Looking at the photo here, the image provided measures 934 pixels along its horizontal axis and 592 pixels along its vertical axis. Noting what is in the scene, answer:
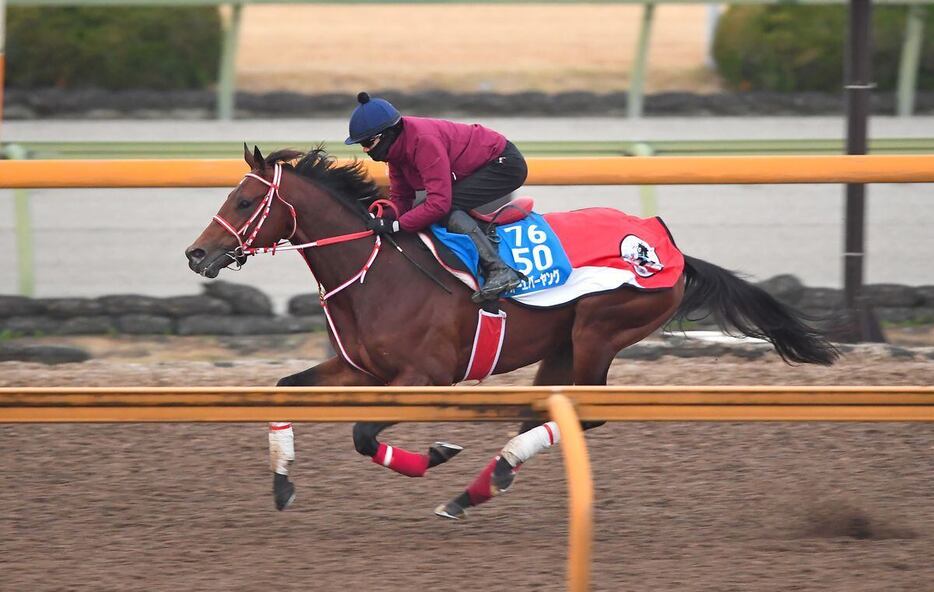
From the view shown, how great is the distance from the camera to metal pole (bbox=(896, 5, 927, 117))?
13.9m

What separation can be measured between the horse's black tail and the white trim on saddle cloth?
0.88 meters

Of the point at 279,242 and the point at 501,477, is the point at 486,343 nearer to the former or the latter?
the point at 501,477

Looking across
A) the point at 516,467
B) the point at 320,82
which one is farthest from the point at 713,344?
the point at 320,82

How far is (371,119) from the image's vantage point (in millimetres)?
5461

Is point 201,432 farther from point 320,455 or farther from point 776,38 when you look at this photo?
point 776,38

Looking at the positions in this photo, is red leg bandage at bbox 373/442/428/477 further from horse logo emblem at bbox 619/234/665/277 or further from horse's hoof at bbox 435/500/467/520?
horse logo emblem at bbox 619/234/665/277

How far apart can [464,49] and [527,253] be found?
14555mm

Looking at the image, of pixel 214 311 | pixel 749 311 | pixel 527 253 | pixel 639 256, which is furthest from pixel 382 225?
pixel 214 311

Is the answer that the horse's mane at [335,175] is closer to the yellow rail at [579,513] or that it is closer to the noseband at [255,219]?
the noseband at [255,219]

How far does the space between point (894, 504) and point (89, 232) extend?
492 centimetres

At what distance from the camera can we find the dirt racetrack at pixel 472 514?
4711 mm

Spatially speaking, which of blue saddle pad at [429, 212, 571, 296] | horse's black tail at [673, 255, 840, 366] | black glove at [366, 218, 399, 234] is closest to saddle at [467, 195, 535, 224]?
blue saddle pad at [429, 212, 571, 296]

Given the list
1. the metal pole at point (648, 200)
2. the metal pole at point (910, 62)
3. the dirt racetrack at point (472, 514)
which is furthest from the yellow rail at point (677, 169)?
the metal pole at point (910, 62)

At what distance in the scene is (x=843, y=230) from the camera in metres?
8.03
